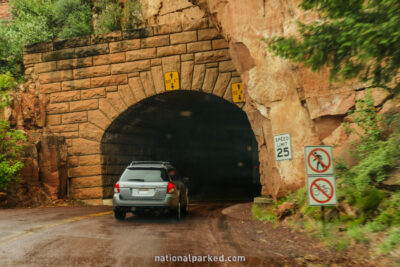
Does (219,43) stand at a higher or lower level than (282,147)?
higher

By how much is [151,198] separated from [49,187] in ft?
25.1

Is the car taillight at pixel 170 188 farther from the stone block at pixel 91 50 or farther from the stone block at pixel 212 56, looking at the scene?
the stone block at pixel 91 50

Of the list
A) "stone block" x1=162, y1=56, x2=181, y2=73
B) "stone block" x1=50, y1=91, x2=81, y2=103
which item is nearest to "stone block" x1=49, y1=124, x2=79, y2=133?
"stone block" x1=50, y1=91, x2=81, y2=103

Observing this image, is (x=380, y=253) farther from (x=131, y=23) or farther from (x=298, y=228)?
(x=131, y=23)

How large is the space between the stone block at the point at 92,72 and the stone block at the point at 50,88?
99 centimetres

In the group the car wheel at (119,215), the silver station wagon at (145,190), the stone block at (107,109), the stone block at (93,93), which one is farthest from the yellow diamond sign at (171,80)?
the car wheel at (119,215)

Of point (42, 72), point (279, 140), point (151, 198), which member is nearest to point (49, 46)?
point (42, 72)

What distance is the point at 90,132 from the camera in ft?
55.8

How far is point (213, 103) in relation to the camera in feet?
67.6

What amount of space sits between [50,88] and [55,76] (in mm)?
587

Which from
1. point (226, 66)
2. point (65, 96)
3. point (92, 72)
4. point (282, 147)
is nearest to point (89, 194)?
point (65, 96)

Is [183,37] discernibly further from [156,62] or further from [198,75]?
[198,75]

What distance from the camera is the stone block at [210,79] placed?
51.9 ft

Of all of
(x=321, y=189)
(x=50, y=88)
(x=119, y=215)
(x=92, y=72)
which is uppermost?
(x=92, y=72)
